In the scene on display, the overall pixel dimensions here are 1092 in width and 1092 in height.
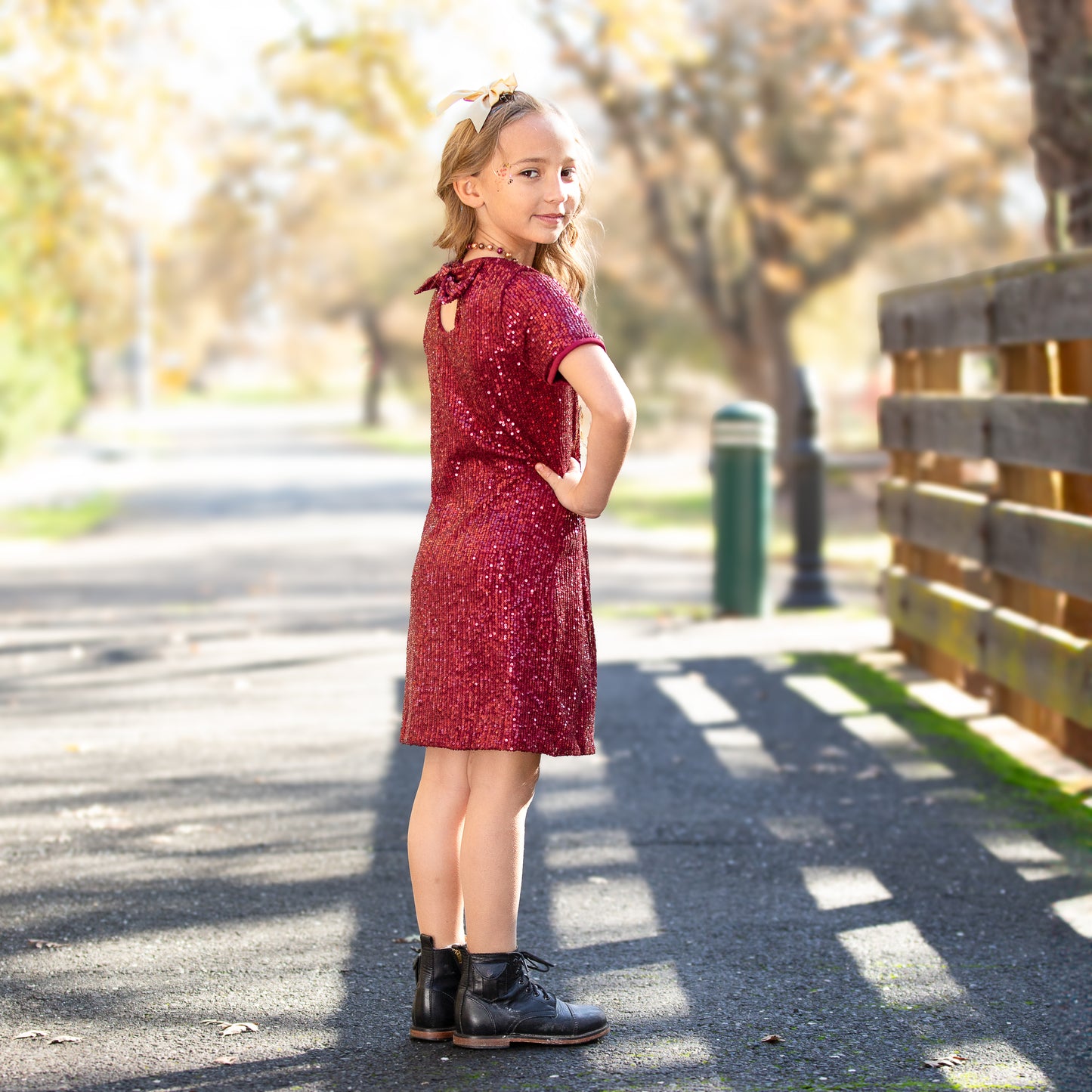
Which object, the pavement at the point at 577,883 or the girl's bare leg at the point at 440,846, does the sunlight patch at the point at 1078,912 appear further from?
the girl's bare leg at the point at 440,846

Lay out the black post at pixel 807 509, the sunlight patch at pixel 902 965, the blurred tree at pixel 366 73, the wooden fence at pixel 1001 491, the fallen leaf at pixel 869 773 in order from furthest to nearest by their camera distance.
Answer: the blurred tree at pixel 366 73 → the black post at pixel 807 509 → the fallen leaf at pixel 869 773 → the wooden fence at pixel 1001 491 → the sunlight patch at pixel 902 965

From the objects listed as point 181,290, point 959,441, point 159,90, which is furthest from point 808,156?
point 181,290

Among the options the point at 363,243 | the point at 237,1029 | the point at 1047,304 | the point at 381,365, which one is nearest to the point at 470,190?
the point at 237,1029

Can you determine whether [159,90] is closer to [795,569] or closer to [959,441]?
[795,569]

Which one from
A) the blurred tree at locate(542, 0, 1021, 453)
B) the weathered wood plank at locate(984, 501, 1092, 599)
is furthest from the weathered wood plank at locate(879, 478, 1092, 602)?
the blurred tree at locate(542, 0, 1021, 453)

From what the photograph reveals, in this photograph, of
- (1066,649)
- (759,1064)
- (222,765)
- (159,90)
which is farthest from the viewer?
(159,90)

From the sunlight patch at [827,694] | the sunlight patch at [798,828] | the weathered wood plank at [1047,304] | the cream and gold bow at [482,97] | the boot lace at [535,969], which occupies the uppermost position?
the cream and gold bow at [482,97]

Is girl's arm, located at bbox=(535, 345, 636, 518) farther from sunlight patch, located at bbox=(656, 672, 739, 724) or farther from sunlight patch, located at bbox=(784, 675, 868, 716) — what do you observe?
sunlight patch, located at bbox=(784, 675, 868, 716)

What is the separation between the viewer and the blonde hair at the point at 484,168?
3.18m

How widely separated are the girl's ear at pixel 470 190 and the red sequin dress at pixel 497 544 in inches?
4.8

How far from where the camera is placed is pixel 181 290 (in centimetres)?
6162

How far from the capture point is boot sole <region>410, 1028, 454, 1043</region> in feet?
10.5

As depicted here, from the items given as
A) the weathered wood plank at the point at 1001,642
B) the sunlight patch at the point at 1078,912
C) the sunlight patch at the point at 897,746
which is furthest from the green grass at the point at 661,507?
the sunlight patch at the point at 1078,912

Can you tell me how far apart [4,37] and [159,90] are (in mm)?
1969
